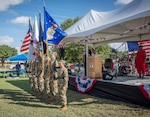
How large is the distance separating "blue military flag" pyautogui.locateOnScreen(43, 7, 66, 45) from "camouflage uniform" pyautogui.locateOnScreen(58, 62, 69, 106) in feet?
8.99

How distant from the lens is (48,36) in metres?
9.30

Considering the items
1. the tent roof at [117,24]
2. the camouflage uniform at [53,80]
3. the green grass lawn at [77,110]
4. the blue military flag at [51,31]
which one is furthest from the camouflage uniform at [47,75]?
the tent roof at [117,24]

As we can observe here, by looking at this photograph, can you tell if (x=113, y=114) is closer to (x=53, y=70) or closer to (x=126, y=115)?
(x=126, y=115)

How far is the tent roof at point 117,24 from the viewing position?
763 cm

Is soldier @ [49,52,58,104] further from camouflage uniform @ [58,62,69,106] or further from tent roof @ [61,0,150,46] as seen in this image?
tent roof @ [61,0,150,46]

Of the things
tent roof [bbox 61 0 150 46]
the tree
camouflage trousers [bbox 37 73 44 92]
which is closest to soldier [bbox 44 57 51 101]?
camouflage trousers [bbox 37 73 44 92]

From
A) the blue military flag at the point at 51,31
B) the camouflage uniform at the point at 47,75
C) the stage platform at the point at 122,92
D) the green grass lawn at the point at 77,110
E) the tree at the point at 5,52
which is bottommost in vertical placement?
the green grass lawn at the point at 77,110

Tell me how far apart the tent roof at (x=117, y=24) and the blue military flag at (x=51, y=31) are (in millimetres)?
1333

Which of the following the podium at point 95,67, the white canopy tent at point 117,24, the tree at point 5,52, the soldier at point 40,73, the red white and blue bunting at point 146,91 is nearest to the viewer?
the red white and blue bunting at point 146,91

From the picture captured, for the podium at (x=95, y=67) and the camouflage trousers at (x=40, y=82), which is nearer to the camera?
the camouflage trousers at (x=40, y=82)

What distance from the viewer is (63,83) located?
6664 mm

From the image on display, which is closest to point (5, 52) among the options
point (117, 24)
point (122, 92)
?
point (117, 24)

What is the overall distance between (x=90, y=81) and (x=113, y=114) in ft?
11.3

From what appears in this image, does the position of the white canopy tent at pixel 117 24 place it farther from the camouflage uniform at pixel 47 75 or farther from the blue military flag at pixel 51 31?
the camouflage uniform at pixel 47 75
